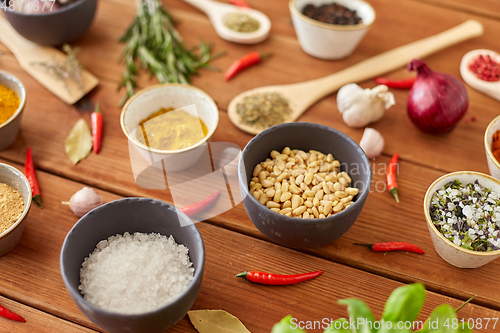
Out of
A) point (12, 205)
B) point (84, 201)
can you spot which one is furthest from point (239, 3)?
point (12, 205)

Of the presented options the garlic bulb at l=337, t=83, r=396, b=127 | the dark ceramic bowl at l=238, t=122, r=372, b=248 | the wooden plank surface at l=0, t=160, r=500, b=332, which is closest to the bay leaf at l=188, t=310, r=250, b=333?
the wooden plank surface at l=0, t=160, r=500, b=332

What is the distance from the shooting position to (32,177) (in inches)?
53.5

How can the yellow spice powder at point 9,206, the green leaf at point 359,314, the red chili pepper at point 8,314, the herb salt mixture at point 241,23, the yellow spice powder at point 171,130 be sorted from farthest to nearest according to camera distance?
the herb salt mixture at point 241,23 → the yellow spice powder at point 171,130 → the yellow spice powder at point 9,206 → the red chili pepper at point 8,314 → the green leaf at point 359,314

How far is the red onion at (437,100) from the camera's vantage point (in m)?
1.46

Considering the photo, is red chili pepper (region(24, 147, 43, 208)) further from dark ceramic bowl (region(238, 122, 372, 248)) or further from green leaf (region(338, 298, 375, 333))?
green leaf (region(338, 298, 375, 333))

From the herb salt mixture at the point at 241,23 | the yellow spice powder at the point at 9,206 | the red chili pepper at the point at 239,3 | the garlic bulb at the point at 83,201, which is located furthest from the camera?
the red chili pepper at the point at 239,3

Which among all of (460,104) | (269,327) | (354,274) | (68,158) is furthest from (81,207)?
(460,104)

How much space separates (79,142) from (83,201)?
32cm

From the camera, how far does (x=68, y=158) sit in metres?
1.44

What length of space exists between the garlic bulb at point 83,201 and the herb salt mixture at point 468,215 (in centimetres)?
103

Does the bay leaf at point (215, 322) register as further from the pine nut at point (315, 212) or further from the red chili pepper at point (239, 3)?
the red chili pepper at point (239, 3)

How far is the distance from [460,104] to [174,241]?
1121 millimetres

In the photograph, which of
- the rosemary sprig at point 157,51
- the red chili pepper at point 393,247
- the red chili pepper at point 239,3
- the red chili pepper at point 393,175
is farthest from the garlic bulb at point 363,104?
the red chili pepper at point 239,3

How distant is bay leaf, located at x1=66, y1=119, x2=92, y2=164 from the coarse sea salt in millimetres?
462
